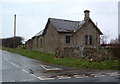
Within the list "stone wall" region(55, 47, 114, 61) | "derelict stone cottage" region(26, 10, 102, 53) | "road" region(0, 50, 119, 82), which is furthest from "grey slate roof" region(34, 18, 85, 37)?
"road" region(0, 50, 119, 82)

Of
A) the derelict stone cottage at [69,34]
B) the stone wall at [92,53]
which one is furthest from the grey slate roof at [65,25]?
the stone wall at [92,53]

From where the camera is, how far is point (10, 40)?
63125 millimetres

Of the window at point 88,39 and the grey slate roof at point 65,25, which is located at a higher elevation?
the grey slate roof at point 65,25

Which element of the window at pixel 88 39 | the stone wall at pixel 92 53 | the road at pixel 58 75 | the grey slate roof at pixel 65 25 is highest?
the grey slate roof at pixel 65 25

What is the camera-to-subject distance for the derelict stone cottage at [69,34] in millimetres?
37156

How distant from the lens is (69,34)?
3753 cm

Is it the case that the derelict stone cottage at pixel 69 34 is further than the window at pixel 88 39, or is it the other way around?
the window at pixel 88 39

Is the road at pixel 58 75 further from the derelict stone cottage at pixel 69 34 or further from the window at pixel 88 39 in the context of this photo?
the window at pixel 88 39

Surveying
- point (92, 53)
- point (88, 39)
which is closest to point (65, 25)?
point (88, 39)

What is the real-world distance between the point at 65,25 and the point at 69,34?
2.15 m

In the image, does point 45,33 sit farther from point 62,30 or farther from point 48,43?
point 62,30

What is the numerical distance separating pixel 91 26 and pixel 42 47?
9891 mm

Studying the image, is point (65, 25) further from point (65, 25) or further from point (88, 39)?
point (88, 39)

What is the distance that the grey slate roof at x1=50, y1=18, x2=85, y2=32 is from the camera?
37.6 meters
